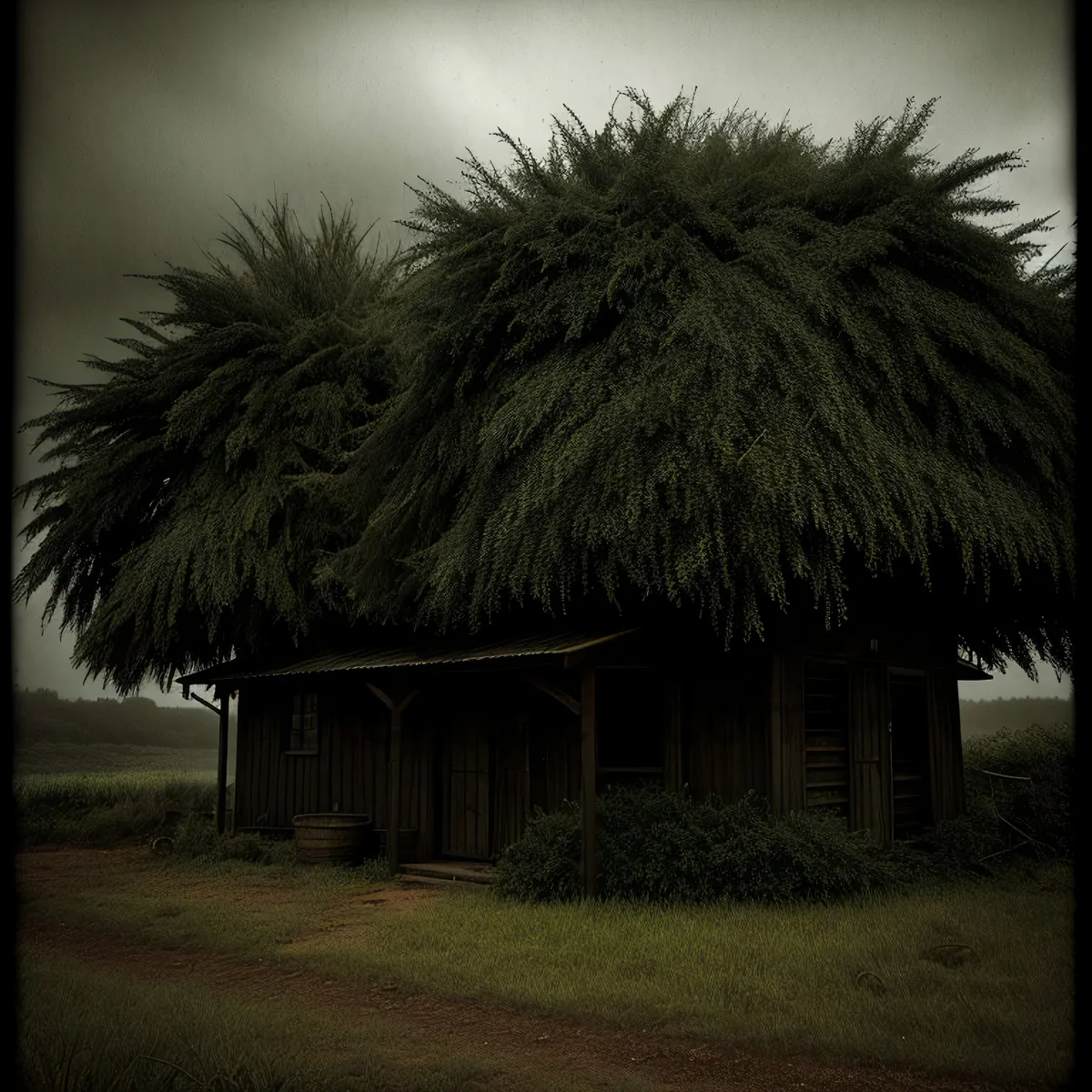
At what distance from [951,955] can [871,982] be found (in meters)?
1.14

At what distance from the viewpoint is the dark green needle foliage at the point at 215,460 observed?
707 inches

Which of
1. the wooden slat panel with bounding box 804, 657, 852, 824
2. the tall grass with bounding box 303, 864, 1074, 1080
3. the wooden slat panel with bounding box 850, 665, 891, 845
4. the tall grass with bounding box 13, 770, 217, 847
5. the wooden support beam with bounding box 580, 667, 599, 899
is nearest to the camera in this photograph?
the tall grass with bounding box 303, 864, 1074, 1080

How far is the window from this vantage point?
17.6 m

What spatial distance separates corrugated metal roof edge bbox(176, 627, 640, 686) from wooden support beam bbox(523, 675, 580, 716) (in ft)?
1.12

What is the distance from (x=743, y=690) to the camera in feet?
41.7

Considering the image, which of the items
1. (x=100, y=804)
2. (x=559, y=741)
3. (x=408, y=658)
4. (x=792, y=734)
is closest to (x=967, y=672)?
(x=792, y=734)

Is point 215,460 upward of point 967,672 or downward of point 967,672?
upward

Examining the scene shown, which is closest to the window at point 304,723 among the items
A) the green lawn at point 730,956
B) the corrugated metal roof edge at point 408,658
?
the corrugated metal roof edge at point 408,658

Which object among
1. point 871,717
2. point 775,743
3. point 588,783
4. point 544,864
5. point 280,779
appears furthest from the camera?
point 280,779

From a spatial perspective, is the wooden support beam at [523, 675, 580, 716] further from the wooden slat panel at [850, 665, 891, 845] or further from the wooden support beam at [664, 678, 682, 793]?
the wooden slat panel at [850, 665, 891, 845]

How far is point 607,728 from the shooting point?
13.7 metres

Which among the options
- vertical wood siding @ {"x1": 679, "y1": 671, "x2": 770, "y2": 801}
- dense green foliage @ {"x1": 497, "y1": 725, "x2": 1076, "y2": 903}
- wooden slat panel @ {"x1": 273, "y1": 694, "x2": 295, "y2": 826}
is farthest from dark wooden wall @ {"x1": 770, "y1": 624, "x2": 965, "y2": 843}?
wooden slat panel @ {"x1": 273, "y1": 694, "x2": 295, "y2": 826}

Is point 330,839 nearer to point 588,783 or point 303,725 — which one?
point 303,725

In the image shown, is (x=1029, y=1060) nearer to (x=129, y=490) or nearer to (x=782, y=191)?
(x=782, y=191)
